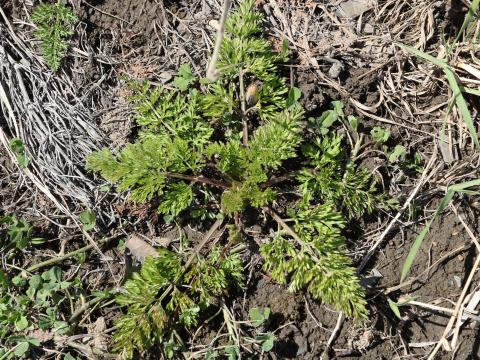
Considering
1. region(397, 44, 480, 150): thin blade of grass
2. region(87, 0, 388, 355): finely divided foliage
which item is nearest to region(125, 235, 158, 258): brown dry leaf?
region(87, 0, 388, 355): finely divided foliage

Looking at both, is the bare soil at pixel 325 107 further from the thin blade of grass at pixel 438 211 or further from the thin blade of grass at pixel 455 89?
the thin blade of grass at pixel 438 211

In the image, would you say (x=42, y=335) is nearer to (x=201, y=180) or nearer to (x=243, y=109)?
(x=201, y=180)

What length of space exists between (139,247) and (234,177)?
0.73m

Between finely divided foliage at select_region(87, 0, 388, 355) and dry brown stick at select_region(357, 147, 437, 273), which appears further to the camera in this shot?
dry brown stick at select_region(357, 147, 437, 273)

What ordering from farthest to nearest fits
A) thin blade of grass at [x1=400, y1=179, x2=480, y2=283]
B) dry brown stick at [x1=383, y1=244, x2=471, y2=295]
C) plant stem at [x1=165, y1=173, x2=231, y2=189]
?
dry brown stick at [x1=383, y1=244, x2=471, y2=295] < plant stem at [x1=165, y1=173, x2=231, y2=189] < thin blade of grass at [x1=400, y1=179, x2=480, y2=283]

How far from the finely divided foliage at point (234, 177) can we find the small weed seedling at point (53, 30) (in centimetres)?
56

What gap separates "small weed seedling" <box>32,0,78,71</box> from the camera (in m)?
3.52

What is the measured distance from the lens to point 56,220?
3621mm

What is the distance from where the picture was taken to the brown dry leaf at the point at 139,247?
353 cm

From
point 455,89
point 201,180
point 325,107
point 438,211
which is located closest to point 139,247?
point 201,180

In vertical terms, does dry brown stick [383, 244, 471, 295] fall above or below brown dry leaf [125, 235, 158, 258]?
above

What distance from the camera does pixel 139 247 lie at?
11.7 feet

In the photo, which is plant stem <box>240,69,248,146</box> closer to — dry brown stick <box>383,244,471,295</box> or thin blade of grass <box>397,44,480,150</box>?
thin blade of grass <box>397,44,480,150</box>

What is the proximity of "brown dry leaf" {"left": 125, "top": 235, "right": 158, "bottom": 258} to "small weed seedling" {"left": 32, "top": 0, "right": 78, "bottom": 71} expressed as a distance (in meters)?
1.13
